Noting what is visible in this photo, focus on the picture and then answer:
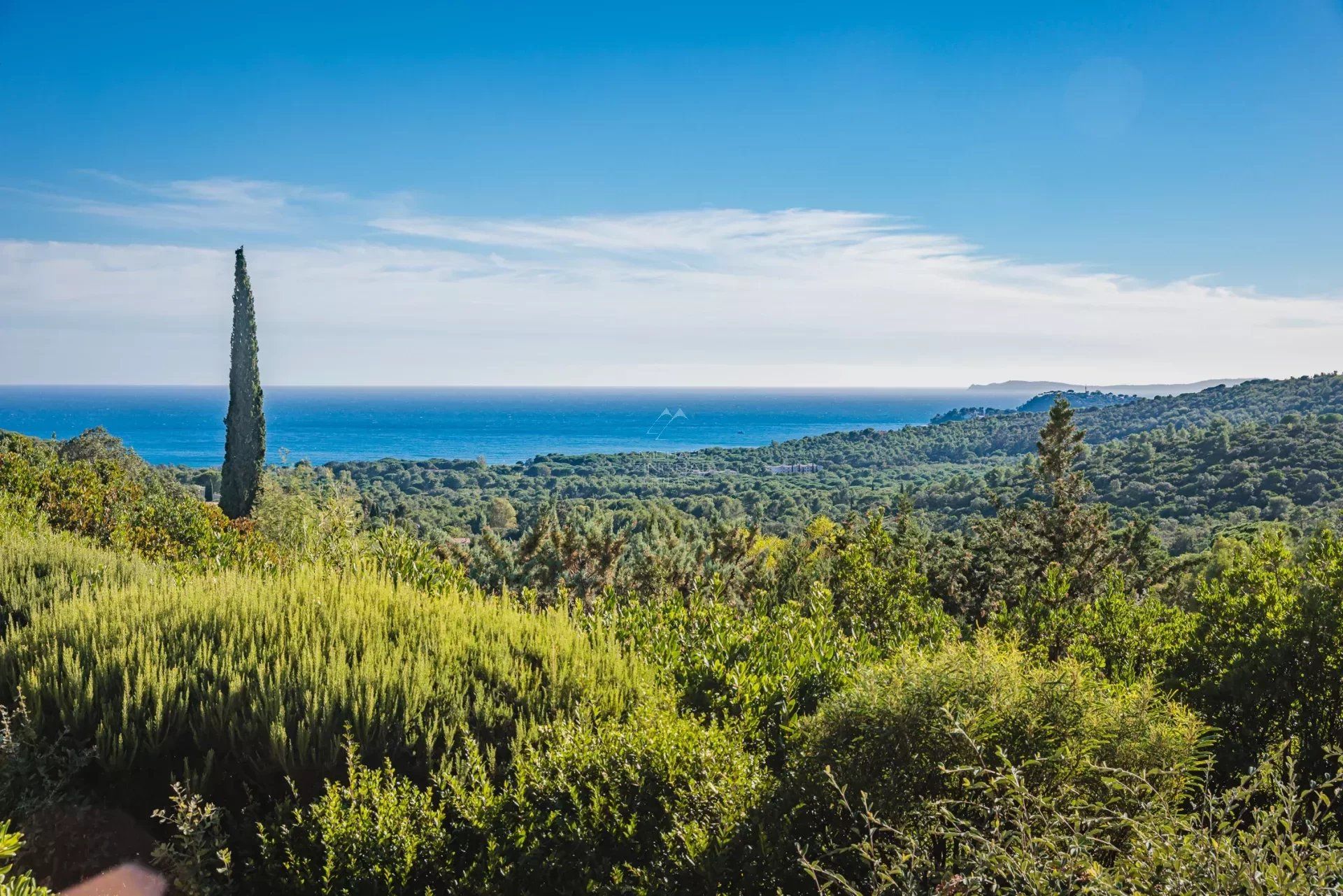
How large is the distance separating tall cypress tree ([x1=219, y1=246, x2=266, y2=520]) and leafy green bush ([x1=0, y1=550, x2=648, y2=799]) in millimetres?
20152

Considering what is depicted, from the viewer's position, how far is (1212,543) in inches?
1387

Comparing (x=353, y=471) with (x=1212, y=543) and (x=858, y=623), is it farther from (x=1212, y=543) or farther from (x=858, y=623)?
(x=858, y=623)

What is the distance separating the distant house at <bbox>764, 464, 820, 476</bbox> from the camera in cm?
10681

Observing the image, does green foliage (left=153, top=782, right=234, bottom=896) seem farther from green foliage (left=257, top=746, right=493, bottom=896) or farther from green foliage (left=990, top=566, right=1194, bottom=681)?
green foliage (left=990, top=566, right=1194, bottom=681)

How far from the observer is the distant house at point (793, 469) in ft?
350

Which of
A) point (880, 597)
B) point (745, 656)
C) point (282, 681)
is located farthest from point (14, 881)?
point (880, 597)

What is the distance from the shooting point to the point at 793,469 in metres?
109

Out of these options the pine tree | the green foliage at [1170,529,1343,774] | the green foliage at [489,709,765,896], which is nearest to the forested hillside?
the pine tree

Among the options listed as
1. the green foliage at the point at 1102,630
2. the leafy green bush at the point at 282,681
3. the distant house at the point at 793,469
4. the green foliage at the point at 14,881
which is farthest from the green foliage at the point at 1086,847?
the distant house at the point at 793,469

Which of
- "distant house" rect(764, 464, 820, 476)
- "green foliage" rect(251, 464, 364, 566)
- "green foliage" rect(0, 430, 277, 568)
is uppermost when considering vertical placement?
"green foliage" rect(0, 430, 277, 568)

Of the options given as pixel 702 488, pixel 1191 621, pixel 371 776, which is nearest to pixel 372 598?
pixel 371 776

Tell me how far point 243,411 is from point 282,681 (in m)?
22.1

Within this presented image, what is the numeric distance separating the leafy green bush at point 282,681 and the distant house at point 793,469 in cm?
10044

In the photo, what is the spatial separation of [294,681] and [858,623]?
4.99 metres
